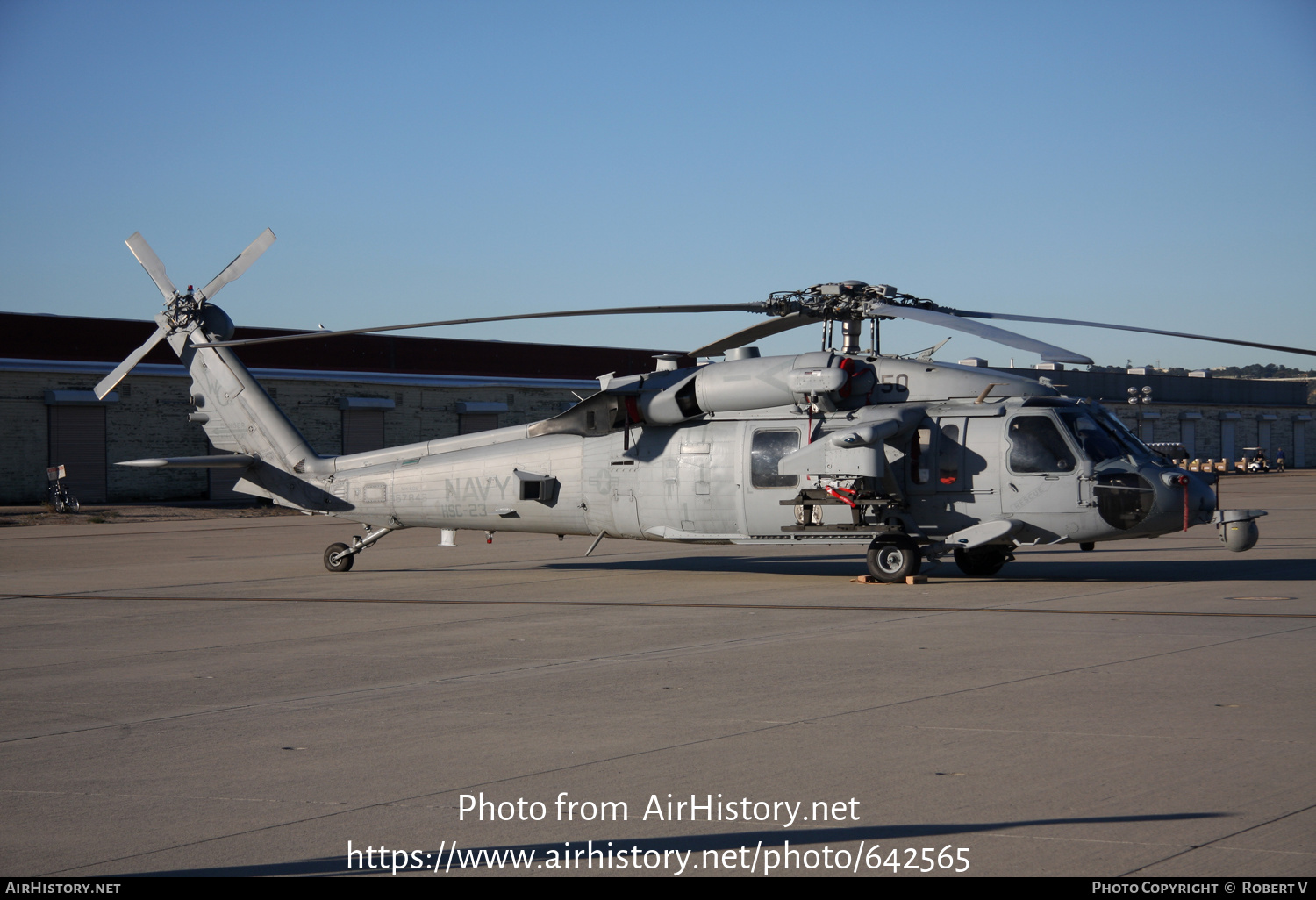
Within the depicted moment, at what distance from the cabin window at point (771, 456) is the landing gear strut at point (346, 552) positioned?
256 inches

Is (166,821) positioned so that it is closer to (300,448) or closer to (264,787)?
(264,787)

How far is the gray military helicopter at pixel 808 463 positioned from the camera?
50.9ft

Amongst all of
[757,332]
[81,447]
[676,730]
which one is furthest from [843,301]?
[81,447]

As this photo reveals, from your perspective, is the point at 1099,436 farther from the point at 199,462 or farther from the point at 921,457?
the point at 199,462

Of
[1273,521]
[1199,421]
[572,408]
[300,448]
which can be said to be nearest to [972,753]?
[572,408]

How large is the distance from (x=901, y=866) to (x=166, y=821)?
3.39m

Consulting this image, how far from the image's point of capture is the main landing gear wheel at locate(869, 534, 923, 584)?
16.0 meters

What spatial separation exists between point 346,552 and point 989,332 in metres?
11.3

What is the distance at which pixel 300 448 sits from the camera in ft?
65.8

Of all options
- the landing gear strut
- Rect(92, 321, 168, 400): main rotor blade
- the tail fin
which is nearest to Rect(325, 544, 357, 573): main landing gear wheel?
the landing gear strut

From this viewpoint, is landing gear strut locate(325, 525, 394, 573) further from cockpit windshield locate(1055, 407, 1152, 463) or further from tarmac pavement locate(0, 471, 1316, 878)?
cockpit windshield locate(1055, 407, 1152, 463)

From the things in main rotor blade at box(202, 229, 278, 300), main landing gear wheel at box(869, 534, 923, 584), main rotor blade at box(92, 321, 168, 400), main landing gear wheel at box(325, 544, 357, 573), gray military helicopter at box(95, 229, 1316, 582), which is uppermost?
main rotor blade at box(202, 229, 278, 300)

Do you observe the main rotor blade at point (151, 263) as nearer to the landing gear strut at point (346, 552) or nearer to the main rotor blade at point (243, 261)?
the main rotor blade at point (243, 261)

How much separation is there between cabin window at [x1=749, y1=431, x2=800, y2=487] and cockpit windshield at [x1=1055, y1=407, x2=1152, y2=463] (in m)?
3.68
